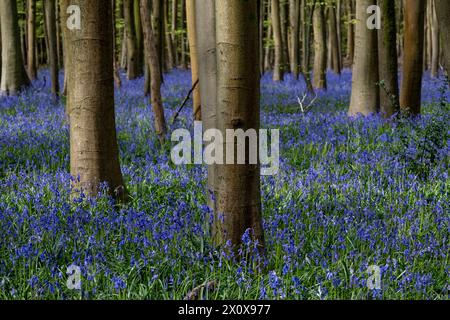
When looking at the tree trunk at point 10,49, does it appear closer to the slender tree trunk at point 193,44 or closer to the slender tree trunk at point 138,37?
the slender tree trunk at point 138,37

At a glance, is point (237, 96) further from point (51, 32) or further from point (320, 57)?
point (320, 57)

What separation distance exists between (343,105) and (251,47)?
11007 mm

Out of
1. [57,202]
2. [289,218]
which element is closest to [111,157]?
[57,202]

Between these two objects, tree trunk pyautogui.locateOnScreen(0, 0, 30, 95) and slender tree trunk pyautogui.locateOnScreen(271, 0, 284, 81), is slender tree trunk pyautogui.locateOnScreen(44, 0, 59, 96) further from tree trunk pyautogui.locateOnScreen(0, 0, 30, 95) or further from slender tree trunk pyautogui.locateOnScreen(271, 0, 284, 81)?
slender tree trunk pyautogui.locateOnScreen(271, 0, 284, 81)

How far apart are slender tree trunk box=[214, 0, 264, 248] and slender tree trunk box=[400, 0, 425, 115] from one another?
293 inches

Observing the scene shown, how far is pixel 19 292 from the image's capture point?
3.71 meters

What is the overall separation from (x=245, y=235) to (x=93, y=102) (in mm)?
2356

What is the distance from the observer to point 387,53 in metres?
10.7

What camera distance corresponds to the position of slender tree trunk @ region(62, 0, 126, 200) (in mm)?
5621

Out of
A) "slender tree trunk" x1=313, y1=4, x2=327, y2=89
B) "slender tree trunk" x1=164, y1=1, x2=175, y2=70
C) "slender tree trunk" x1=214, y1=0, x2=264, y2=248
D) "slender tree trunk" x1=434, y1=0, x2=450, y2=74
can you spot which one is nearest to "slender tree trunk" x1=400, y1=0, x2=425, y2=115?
"slender tree trunk" x1=434, y1=0, x2=450, y2=74

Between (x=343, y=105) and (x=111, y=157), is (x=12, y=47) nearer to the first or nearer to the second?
(x=343, y=105)

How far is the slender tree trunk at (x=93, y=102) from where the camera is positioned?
18.4 ft
